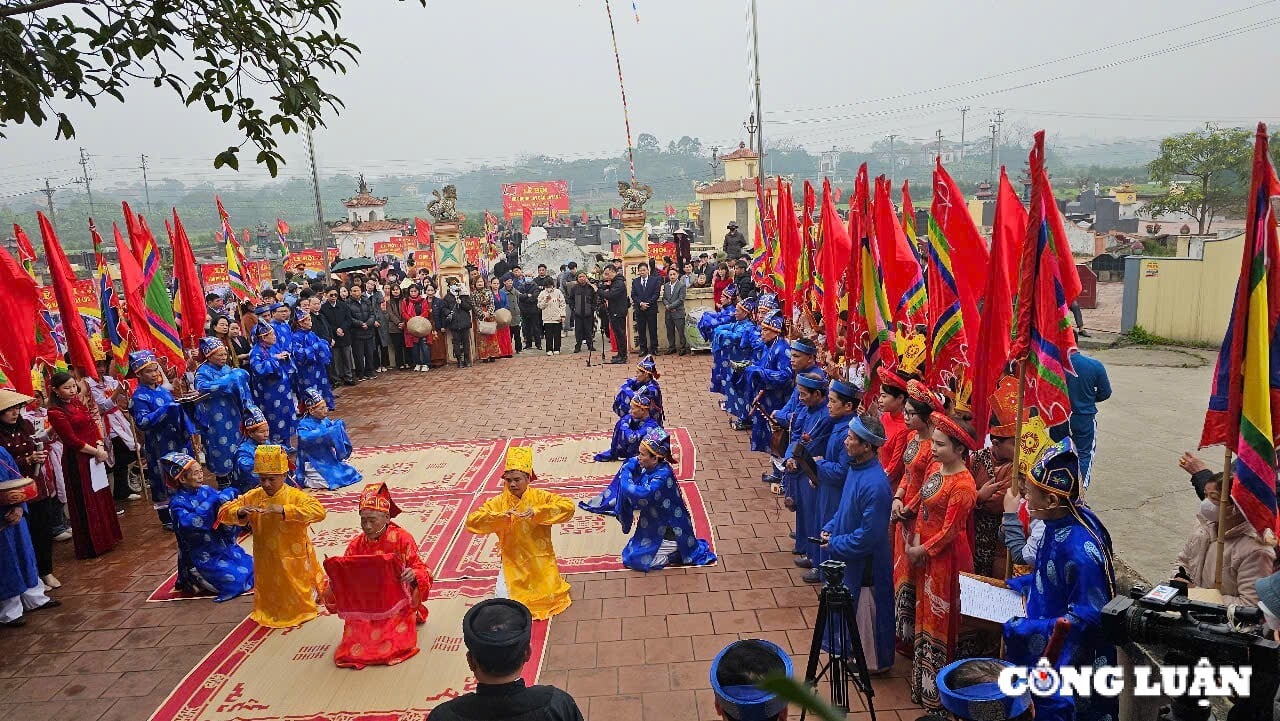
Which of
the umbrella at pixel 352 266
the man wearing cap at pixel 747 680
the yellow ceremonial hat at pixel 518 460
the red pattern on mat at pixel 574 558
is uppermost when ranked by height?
the umbrella at pixel 352 266

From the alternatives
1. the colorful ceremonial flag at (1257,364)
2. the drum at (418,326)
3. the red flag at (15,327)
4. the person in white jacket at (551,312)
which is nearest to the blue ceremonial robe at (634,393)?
the colorful ceremonial flag at (1257,364)

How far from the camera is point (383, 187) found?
183875mm

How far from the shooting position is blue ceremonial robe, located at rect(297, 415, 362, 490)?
9.12 metres

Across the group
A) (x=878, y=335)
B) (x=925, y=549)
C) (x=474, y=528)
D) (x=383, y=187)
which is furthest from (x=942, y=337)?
(x=383, y=187)

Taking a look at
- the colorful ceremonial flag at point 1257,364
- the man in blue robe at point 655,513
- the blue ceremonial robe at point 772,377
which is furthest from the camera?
the blue ceremonial robe at point 772,377

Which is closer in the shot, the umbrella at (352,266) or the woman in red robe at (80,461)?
the woman in red robe at (80,461)

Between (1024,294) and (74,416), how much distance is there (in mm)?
7917

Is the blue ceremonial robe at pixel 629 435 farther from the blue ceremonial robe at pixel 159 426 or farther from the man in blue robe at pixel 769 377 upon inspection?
the blue ceremonial robe at pixel 159 426

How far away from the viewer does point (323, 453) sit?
30.5ft

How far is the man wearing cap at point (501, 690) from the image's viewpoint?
2627 millimetres

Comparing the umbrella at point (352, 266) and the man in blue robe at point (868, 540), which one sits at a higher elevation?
the umbrella at point (352, 266)

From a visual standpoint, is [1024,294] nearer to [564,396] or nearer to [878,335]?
[878,335]

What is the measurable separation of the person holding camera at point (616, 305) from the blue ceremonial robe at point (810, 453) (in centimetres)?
826

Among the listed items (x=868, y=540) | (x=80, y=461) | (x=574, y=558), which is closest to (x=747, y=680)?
(x=868, y=540)
